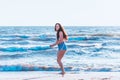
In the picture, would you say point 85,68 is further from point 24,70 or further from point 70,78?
point 70,78

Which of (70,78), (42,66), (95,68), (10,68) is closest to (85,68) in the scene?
(95,68)

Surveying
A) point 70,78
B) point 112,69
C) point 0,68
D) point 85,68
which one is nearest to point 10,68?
point 0,68

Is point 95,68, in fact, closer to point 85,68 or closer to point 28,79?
point 85,68

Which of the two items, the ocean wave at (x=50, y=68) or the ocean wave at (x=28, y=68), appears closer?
the ocean wave at (x=50, y=68)

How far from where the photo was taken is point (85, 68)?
52.1 feet

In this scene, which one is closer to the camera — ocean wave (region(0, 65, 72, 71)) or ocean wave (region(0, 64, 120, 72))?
ocean wave (region(0, 64, 120, 72))

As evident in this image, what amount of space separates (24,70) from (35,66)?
3.40 ft

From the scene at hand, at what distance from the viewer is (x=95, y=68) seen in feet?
52.0

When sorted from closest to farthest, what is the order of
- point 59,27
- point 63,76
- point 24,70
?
point 59,27
point 63,76
point 24,70

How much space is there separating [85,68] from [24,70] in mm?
2601

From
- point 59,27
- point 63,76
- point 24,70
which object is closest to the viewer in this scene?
point 59,27

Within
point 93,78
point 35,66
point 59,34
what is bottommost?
point 35,66

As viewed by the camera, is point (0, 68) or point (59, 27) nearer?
point (59, 27)

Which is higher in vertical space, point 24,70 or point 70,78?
point 70,78
